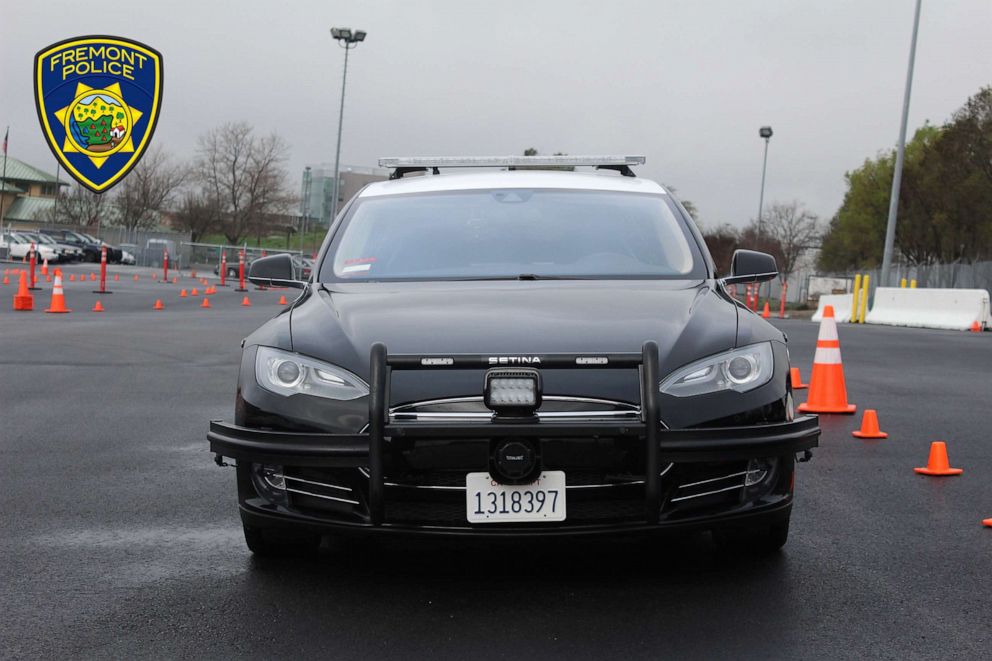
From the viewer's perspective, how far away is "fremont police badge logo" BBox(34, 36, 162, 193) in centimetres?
2248

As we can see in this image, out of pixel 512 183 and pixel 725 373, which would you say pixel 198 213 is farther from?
pixel 725 373

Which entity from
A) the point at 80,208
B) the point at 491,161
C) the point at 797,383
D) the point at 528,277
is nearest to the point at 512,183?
the point at 491,161

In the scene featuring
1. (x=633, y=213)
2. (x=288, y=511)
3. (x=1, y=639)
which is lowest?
(x=1, y=639)

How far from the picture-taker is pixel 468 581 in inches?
177

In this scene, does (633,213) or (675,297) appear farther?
(633,213)

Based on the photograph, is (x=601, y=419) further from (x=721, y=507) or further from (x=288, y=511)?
(x=288, y=511)

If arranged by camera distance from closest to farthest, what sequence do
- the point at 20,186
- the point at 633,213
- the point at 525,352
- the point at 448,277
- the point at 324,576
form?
the point at 525,352 → the point at 324,576 → the point at 448,277 → the point at 633,213 → the point at 20,186

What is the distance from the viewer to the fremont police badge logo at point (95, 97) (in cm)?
2248

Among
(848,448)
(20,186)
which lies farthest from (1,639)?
(20,186)

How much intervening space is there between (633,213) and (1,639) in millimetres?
3230

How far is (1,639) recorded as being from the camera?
12.4 ft

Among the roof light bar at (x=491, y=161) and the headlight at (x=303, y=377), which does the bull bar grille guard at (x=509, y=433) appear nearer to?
the headlight at (x=303, y=377)

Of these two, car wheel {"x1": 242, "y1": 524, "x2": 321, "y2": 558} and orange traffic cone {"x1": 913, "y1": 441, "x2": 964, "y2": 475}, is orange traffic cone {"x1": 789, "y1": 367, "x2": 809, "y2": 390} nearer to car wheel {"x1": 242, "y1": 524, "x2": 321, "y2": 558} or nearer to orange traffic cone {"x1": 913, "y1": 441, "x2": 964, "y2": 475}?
orange traffic cone {"x1": 913, "y1": 441, "x2": 964, "y2": 475}

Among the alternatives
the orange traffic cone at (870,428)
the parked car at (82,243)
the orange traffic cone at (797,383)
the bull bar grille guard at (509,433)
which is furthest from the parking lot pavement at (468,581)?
the parked car at (82,243)
